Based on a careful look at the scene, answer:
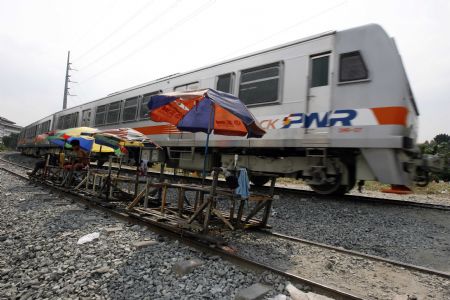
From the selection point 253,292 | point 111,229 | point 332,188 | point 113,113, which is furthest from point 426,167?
point 113,113

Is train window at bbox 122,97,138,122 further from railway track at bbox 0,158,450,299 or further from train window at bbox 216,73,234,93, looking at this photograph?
railway track at bbox 0,158,450,299

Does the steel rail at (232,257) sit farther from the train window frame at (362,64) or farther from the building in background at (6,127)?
the building in background at (6,127)

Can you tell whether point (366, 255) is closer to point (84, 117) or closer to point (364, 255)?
point (364, 255)

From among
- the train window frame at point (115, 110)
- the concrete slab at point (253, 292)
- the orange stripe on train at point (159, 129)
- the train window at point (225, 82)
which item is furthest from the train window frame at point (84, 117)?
the concrete slab at point (253, 292)

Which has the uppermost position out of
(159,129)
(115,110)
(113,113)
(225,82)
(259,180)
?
(225,82)

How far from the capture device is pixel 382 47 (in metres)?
6.12

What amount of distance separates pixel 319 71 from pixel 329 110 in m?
0.95

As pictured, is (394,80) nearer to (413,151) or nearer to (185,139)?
(413,151)

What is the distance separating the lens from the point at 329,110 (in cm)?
651

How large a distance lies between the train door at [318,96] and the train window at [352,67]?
29 cm

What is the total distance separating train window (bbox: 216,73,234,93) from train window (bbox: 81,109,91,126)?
31.5 ft

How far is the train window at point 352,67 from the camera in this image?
622 centimetres

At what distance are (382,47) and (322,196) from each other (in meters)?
3.62

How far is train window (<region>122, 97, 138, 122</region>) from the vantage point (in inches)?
472
